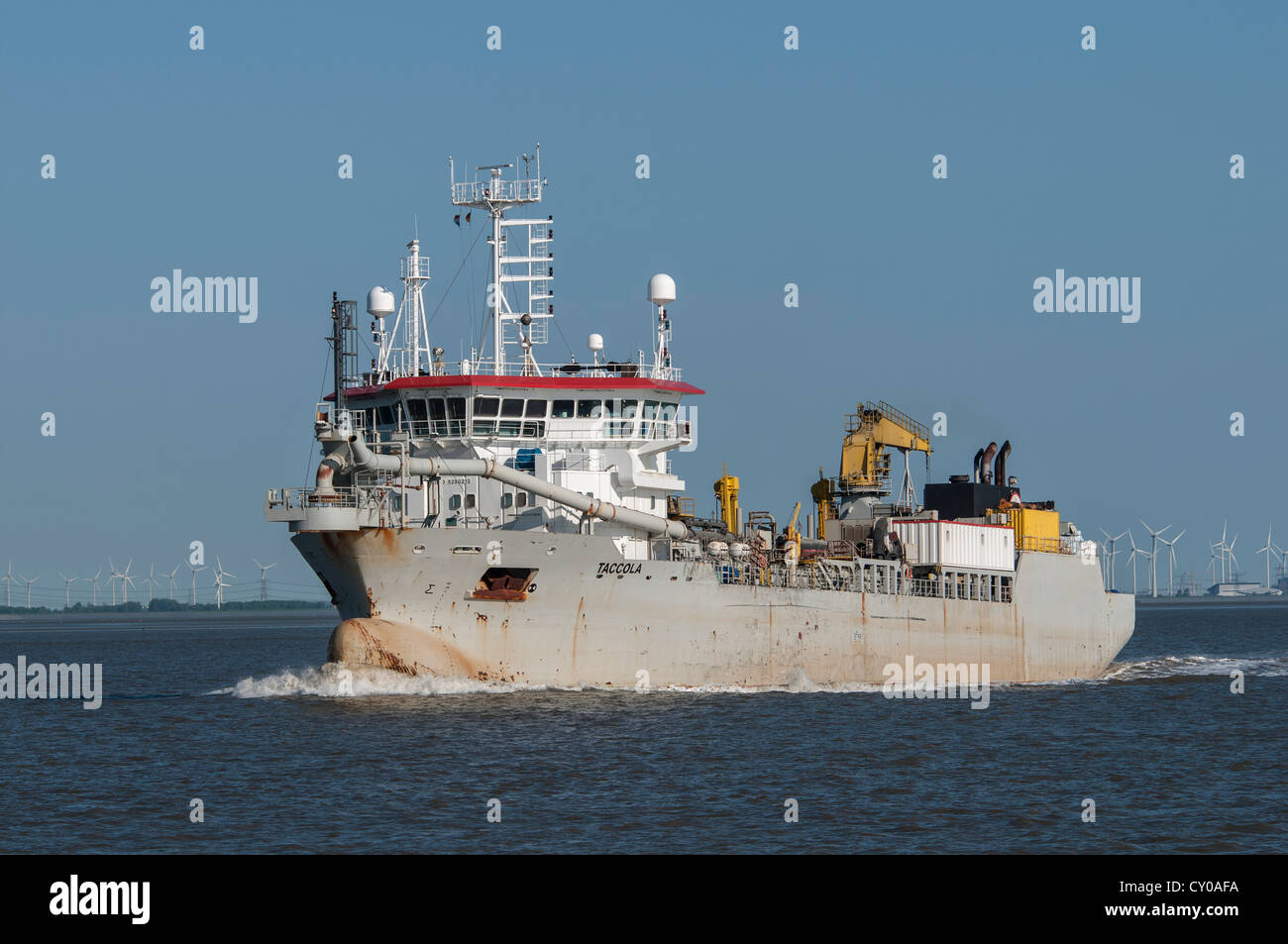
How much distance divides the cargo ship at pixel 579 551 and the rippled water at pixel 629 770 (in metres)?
1.14

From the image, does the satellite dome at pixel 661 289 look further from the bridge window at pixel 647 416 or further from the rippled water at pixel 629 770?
the rippled water at pixel 629 770

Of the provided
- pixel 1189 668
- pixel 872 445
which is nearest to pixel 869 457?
pixel 872 445

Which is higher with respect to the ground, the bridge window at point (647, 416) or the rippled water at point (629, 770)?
the bridge window at point (647, 416)

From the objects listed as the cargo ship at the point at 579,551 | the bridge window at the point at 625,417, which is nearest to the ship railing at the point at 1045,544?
the cargo ship at the point at 579,551

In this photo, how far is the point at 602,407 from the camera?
42.3 m

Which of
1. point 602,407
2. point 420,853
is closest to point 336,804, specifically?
point 420,853

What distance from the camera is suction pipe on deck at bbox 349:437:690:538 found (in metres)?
36.2

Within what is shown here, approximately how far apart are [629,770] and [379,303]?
2188 cm

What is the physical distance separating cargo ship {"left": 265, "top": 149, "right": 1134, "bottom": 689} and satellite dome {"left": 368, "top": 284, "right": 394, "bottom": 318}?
67mm

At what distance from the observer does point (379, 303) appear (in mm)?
46156

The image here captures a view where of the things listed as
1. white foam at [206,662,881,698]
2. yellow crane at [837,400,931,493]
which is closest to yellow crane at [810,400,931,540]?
yellow crane at [837,400,931,493]

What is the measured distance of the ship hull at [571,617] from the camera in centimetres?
3666
